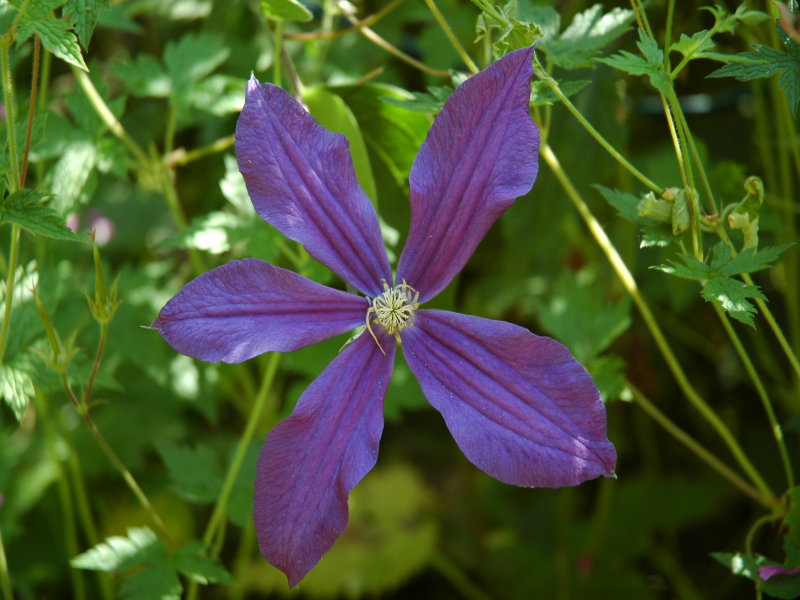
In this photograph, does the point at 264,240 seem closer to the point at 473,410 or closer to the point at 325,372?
the point at 325,372

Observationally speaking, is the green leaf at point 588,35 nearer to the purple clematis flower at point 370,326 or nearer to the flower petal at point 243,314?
the purple clematis flower at point 370,326

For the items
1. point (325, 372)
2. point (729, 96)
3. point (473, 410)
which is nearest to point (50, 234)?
point (325, 372)

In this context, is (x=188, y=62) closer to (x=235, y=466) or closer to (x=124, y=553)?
(x=235, y=466)

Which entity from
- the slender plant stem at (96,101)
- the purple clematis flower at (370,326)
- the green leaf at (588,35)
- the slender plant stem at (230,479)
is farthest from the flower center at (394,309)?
the slender plant stem at (96,101)

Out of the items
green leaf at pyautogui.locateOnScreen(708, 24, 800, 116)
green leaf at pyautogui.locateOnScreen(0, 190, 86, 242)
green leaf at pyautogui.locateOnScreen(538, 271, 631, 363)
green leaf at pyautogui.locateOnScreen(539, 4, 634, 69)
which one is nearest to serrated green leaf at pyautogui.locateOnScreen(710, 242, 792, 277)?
green leaf at pyautogui.locateOnScreen(708, 24, 800, 116)

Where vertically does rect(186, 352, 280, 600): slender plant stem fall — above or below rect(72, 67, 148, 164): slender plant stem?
below

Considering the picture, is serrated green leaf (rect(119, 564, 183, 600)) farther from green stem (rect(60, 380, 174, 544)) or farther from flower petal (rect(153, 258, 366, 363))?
flower petal (rect(153, 258, 366, 363))
